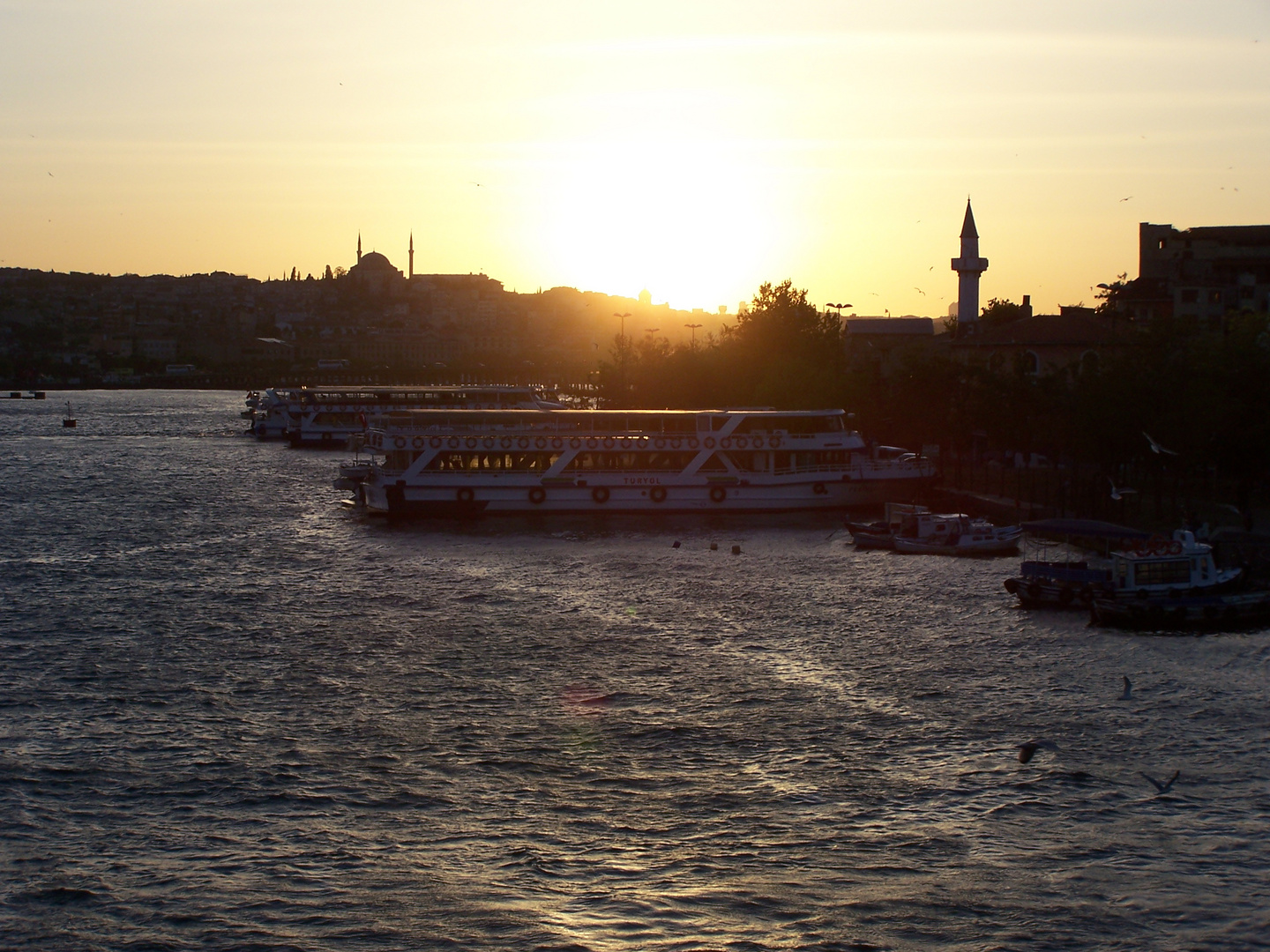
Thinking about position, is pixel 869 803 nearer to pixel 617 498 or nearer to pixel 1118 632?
pixel 1118 632

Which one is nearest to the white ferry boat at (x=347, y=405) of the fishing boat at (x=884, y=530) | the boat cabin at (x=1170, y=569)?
the fishing boat at (x=884, y=530)

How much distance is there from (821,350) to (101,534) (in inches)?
1766

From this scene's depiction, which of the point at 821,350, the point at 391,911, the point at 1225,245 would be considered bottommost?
the point at 391,911

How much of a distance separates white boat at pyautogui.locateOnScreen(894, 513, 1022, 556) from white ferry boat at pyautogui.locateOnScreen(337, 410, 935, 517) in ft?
25.9

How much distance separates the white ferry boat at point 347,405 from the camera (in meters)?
75.7

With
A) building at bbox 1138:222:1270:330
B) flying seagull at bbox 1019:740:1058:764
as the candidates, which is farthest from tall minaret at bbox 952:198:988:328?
flying seagull at bbox 1019:740:1058:764

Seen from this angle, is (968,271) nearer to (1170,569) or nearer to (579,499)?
(579,499)

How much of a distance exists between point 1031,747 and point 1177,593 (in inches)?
375

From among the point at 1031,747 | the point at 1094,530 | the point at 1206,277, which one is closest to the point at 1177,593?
the point at 1094,530

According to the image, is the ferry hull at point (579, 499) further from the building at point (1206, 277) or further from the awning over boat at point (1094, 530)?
the building at point (1206, 277)

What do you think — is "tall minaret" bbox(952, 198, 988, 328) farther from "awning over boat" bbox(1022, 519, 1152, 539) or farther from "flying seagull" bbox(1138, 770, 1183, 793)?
"flying seagull" bbox(1138, 770, 1183, 793)

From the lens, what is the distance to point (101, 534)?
38188 millimetres

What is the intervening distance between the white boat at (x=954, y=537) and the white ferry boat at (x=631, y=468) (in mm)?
7898

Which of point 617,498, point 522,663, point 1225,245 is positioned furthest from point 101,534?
point 1225,245
